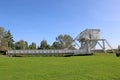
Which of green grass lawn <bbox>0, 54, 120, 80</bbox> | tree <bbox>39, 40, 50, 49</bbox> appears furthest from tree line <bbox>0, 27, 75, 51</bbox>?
green grass lawn <bbox>0, 54, 120, 80</bbox>

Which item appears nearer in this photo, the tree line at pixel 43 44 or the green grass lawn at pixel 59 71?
the green grass lawn at pixel 59 71

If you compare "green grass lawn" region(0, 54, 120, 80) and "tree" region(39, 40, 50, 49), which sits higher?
"tree" region(39, 40, 50, 49)

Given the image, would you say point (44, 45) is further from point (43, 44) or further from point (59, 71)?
point (59, 71)

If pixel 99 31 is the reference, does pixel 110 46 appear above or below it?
below

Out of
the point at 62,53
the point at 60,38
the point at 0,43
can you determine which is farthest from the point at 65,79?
the point at 60,38

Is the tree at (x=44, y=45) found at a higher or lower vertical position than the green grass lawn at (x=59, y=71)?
higher

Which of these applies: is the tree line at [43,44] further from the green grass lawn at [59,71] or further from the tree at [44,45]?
the green grass lawn at [59,71]

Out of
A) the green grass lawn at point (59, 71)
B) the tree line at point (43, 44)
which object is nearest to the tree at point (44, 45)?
the tree line at point (43, 44)

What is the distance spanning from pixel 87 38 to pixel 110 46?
11197mm

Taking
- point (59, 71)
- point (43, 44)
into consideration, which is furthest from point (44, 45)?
point (59, 71)

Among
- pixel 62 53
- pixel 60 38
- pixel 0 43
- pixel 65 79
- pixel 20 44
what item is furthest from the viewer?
pixel 60 38

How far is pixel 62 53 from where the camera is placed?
3157 inches

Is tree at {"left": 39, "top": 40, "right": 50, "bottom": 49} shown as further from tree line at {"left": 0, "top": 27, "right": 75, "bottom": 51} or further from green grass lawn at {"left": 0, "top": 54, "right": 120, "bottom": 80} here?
green grass lawn at {"left": 0, "top": 54, "right": 120, "bottom": 80}

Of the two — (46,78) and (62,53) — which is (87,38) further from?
(46,78)
